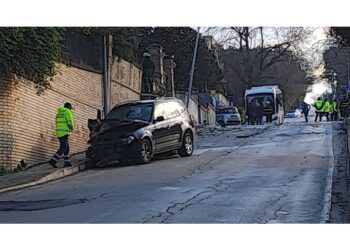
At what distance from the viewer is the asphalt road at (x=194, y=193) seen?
33.2 feet

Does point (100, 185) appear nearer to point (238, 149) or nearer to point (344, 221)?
point (344, 221)

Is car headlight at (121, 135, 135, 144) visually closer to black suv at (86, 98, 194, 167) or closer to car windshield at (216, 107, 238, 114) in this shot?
black suv at (86, 98, 194, 167)

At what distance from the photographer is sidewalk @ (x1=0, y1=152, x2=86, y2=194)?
14647 mm

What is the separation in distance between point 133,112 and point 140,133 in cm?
123

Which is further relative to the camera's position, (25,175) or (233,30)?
(233,30)

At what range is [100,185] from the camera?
1429 cm

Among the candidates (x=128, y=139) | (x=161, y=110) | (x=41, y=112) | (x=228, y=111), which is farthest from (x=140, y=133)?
(x=228, y=111)

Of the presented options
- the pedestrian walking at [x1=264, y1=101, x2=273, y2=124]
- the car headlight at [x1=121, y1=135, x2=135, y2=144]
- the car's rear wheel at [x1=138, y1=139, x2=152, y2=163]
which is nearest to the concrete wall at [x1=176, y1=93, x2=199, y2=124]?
the pedestrian walking at [x1=264, y1=101, x2=273, y2=124]

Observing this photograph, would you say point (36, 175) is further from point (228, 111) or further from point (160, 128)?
point (228, 111)

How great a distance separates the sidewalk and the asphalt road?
1.33 feet

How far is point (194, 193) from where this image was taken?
40.5 ft

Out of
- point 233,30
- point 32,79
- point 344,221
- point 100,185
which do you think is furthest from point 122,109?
point 233,30

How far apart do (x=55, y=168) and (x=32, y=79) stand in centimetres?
251

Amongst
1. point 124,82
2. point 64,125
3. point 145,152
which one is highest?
point 124,82
